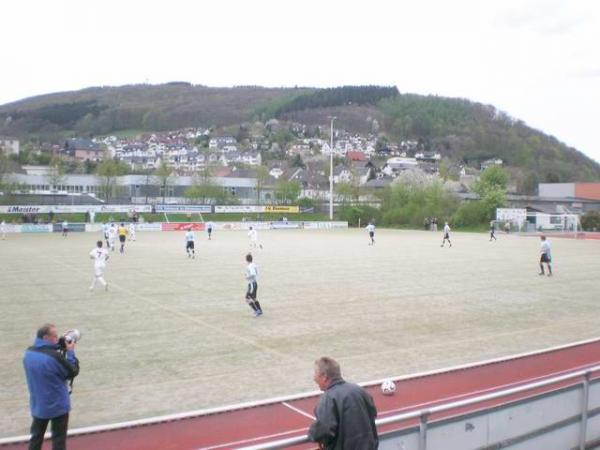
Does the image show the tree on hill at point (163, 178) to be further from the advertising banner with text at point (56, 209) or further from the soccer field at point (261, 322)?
the soccer field at point (261, 322)

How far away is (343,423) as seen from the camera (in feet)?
14.9

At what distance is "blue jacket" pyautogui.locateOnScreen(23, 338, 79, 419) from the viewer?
19.1 feet

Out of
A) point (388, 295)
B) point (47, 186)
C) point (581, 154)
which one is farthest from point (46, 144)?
point (388, 295)

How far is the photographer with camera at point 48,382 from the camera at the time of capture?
5840 millimetres

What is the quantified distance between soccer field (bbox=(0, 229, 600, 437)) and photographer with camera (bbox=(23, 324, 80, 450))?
170cm

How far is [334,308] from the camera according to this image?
16.4 m

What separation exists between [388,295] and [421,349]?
6.88 metres

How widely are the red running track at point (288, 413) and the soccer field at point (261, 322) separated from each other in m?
0.80

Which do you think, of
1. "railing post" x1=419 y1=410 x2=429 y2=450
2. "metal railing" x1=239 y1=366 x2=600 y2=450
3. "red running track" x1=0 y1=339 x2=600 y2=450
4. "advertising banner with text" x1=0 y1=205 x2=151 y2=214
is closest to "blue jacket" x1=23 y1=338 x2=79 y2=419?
"red running track" x1=0 y1=339 x2=600 y2=450

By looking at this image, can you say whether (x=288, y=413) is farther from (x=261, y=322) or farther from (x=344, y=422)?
(x=261, y=322)

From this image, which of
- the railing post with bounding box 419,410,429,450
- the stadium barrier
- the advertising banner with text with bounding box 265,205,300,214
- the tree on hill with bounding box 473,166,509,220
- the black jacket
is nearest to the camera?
the black jacket

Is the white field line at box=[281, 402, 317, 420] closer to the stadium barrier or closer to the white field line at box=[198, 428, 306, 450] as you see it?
the white field line at box=[198, 428, 306, 450]

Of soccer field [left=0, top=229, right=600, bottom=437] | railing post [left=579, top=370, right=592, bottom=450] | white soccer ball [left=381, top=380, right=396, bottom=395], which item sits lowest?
soccer field [left=0, top=229, right=600, bottom=437]

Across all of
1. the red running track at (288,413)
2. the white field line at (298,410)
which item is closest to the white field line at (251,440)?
the red running track at (288,413)
